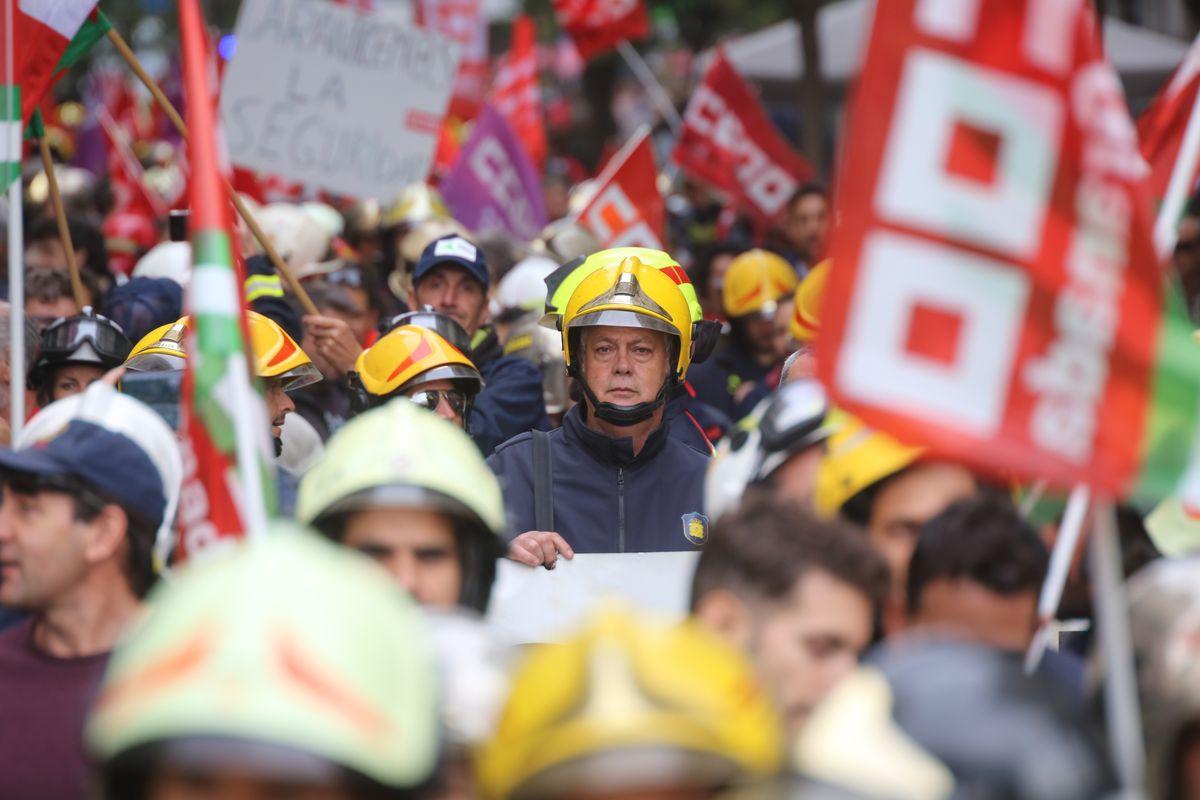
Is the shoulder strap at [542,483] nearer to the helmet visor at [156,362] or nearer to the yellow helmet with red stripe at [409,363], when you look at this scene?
the yellow helmet with red stripe at [409,363]

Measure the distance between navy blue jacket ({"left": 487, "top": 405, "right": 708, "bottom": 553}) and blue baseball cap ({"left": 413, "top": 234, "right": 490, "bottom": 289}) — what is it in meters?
2.54

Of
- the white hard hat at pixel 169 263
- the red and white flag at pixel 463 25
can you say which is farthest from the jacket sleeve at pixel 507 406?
the red and white flag at pixel 463 25

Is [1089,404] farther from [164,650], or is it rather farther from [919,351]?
[164,650]

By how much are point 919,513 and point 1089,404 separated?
3.96 feet

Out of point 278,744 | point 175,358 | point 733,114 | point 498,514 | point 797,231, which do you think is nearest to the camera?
point 278,744

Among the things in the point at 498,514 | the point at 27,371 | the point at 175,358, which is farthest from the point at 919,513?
the point at 27,371

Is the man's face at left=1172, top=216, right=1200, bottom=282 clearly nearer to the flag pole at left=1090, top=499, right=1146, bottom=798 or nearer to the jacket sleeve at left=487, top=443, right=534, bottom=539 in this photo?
the jacket sleeve at left=487, top=443, right=534, bottom=539

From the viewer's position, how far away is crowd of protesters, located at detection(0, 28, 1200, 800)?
8.19 ft

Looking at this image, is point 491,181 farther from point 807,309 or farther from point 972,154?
point 972,154

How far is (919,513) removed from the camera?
4.43 meters

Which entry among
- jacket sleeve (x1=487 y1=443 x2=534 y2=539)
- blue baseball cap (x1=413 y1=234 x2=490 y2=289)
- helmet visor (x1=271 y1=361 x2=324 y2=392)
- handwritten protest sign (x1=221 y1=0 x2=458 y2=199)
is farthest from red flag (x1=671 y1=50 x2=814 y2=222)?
jacket sleeve (x1=487 y1=443 x2=534 y2=539)

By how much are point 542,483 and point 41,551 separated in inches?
88.2

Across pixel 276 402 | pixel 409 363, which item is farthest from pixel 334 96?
pixel 276 402

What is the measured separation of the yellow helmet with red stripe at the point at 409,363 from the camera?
689cm
